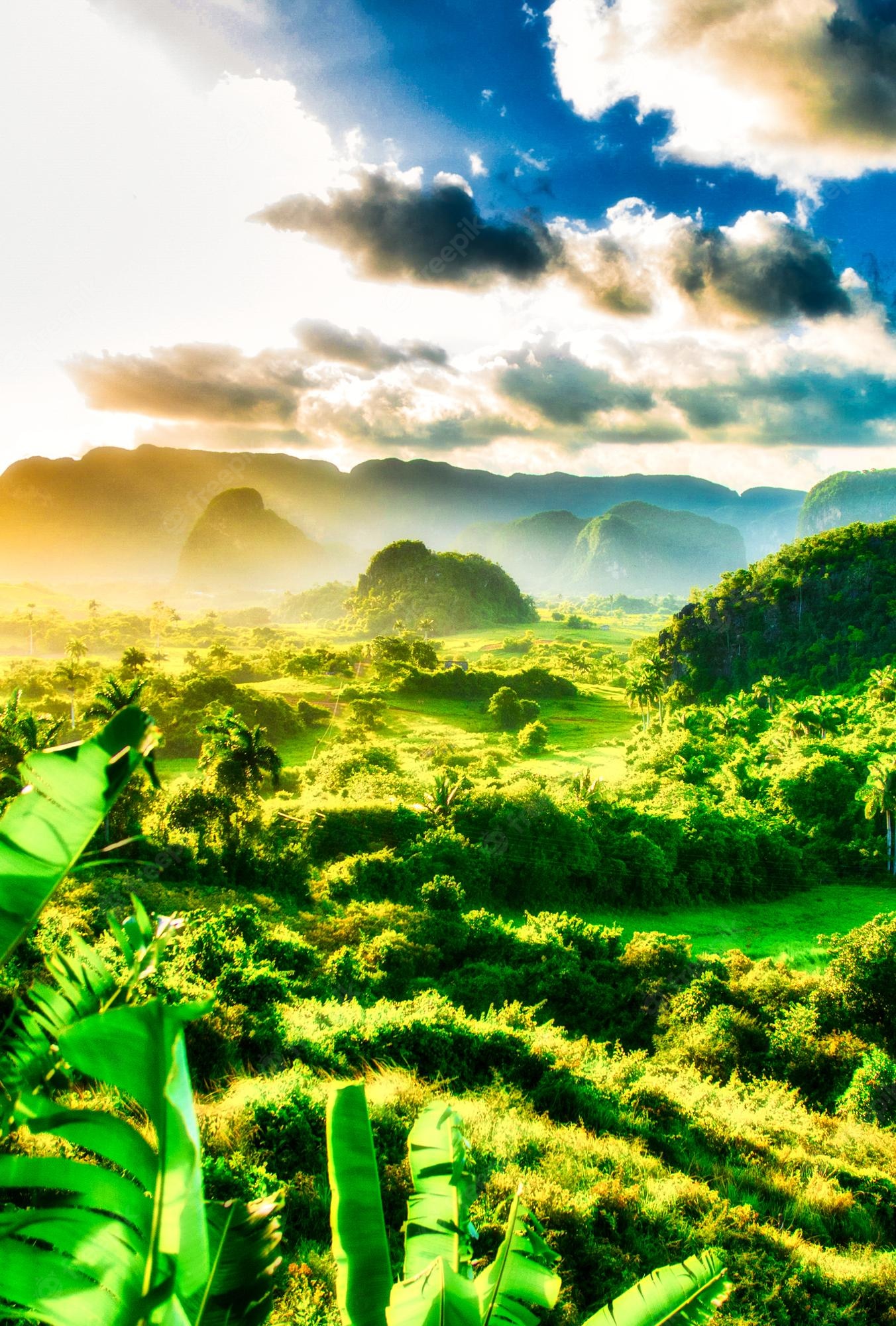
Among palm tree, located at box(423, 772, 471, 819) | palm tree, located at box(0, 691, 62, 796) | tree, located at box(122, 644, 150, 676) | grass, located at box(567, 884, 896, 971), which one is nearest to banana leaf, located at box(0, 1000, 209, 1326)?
palm tree, located at box(0, 691, 62, 796)

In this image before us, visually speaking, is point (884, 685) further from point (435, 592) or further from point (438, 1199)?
point (435, 592)

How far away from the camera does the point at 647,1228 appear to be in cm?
598

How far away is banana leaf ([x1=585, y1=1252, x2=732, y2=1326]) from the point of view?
226 cm

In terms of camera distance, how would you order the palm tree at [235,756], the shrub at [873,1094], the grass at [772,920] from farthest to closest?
1. the palm tree at [235,756]
2. the grass at [772,920]
3. the shrub at [873,1094]

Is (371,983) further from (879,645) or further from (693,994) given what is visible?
(879,645)

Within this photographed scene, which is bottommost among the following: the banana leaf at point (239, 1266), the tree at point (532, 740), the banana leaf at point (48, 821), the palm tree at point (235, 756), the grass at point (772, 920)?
the grass at point (772, 920)

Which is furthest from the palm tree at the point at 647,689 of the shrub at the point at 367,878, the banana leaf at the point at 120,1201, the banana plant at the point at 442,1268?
the banana leaf at the point at 120,1201

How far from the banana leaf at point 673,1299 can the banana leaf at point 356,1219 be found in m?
0.70

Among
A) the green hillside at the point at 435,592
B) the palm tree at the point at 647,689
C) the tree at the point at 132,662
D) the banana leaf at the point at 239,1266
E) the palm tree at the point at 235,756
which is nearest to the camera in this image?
the banana leaf at the point at 239,1266

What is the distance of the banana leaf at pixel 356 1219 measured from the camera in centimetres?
209

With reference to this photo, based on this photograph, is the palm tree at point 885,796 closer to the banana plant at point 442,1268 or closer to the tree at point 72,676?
the banana plant at point 442,1268

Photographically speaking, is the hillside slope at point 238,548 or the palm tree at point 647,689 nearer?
the palm tree at point 647,689

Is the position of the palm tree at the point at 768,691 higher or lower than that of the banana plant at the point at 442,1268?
lower

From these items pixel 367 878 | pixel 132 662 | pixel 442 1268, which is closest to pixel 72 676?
pixel 132 662
